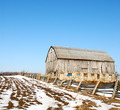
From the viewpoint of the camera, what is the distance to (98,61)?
112ft

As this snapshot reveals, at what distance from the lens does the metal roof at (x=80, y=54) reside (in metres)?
32.4

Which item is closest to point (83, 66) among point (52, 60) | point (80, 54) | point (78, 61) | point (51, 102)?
point (78, 61)

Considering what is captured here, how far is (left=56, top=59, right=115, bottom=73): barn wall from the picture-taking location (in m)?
31.2

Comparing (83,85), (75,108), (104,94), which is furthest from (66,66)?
(75,108)

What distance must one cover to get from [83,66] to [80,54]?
3.27 meters

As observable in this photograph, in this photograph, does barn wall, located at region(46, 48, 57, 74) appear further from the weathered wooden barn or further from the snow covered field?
the snow covered field

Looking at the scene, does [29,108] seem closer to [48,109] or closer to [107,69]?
[48,109]

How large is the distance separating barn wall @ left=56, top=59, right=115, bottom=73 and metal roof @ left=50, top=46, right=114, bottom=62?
0.95 metres

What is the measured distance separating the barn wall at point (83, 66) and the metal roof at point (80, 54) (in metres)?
0.95

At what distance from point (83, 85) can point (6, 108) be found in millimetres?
8506

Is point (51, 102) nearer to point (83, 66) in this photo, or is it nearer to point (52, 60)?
point (83, 66)

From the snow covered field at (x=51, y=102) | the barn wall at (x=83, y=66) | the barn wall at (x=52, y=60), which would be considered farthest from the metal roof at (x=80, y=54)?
the snow covered field at (x=51, y=102)

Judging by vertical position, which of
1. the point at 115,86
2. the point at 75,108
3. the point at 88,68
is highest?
the point at 88,68

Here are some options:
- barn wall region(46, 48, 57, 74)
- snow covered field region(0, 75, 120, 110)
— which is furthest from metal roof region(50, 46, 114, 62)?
snow covered field region(0, 75, 120, 110)
